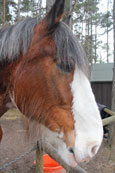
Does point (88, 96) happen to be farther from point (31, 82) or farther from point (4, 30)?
point (4, 30)

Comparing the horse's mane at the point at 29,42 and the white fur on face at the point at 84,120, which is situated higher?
the horse's mane at the point at 29,42

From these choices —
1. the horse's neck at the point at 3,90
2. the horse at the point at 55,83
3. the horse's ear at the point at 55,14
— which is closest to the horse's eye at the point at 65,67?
the horse at the point at 55,83

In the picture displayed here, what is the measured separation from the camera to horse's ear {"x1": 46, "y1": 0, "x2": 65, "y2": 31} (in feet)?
4.33

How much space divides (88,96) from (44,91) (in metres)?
0.38

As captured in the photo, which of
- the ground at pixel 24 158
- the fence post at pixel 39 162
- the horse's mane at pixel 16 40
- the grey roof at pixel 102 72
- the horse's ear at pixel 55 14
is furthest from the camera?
the grey roof at pixel 102 72

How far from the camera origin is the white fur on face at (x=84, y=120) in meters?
1.21

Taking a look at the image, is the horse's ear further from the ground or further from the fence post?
the ground

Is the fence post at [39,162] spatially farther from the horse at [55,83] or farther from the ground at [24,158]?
the horse at [55,83]

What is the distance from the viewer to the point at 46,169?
10.1 feet

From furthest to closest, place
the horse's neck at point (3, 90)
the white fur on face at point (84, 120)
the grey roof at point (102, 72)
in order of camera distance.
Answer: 1. the grey roof at point (102, 72)
2. the horse's neck at point (3, 90)
3. the white fur on face at point (84, 120)

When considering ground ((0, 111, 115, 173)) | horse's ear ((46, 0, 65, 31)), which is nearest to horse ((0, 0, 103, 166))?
horse's ear ((46, 0, 65, 31))

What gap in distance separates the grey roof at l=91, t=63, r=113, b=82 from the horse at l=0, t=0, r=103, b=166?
43.0ft

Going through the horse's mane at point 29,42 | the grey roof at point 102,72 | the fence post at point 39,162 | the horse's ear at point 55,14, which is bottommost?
the fence post at point 39,162

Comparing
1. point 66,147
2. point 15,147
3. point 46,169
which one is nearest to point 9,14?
point 15,147
